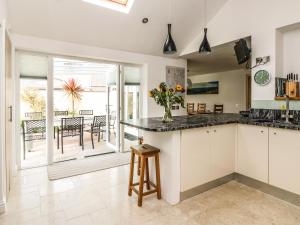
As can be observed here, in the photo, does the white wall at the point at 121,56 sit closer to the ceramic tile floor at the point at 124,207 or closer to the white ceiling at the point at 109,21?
the white ceiling at the point at 109,21

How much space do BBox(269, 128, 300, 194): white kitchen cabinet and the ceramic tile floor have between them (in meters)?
0.23

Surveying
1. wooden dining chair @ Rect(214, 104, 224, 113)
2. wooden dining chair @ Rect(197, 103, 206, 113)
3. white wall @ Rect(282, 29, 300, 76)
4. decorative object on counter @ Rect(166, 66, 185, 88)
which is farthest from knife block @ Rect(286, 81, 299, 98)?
wooden dining chair @ Rect(197, 103, 206, 113)

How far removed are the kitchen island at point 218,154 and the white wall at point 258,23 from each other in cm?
85

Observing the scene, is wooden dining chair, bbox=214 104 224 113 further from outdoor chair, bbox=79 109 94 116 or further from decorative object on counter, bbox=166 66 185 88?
outdoor chair, bbox=79 109 94 116

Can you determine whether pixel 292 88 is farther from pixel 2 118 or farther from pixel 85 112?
pixel 85 112

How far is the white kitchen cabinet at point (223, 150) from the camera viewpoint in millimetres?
2563

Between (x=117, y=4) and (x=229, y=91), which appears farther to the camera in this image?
(x=229, y=91)

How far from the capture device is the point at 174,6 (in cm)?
332

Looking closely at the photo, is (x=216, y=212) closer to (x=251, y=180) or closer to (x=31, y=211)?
(x=251, y=180)

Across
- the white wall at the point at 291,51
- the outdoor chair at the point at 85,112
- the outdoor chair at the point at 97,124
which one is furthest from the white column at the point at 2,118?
the outdoor chair at the point at 85,112

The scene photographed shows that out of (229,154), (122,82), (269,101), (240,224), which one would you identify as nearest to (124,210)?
(240,224)

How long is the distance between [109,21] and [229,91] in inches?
227

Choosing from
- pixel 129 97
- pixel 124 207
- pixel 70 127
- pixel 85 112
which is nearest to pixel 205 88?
pixel 129 97

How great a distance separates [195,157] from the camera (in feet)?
7.72
